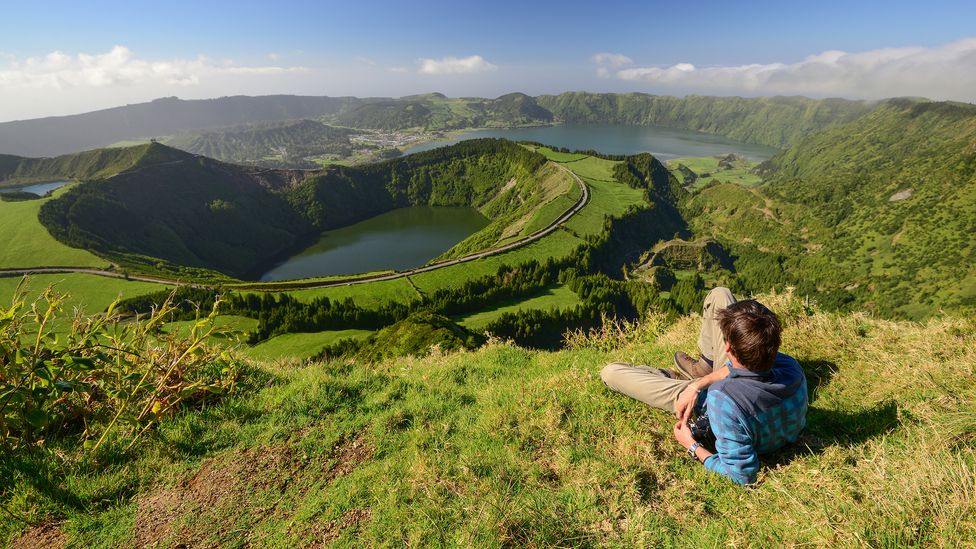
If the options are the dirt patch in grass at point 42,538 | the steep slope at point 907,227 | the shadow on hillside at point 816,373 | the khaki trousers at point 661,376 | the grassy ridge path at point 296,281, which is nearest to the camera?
the dirt patch in grass at point 42,538

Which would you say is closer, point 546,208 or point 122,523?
point 122,523

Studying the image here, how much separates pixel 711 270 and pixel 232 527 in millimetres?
156117

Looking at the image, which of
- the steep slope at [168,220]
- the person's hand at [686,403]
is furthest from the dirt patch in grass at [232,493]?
the steep slope at [168,220]

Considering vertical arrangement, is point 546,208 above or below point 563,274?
above

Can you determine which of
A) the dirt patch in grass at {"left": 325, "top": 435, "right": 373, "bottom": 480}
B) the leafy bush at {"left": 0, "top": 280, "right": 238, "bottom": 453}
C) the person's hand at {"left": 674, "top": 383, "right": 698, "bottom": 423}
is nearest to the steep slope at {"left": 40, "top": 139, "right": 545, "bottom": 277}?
the leafy bush at {"left": 0, "top": 280, "right": 238, "bottom": 453}

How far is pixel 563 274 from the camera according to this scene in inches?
4365

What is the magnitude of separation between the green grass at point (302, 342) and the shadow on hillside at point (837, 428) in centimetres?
7334

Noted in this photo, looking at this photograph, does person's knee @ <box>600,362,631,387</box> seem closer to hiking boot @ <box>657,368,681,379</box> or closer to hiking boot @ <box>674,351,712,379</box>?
hiking boot @ <box>657,368,681,379</box>

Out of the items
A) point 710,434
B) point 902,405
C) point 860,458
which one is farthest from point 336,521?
point 902,405

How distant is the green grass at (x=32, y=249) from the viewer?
108 meters

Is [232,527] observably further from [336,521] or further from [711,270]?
[711,270]

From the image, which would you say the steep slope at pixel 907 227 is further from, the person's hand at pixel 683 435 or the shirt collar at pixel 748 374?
the person's hand at pixel 683 435

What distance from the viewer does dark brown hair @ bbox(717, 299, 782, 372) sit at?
4438mm

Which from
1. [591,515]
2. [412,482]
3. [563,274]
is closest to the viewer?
[591,515]
